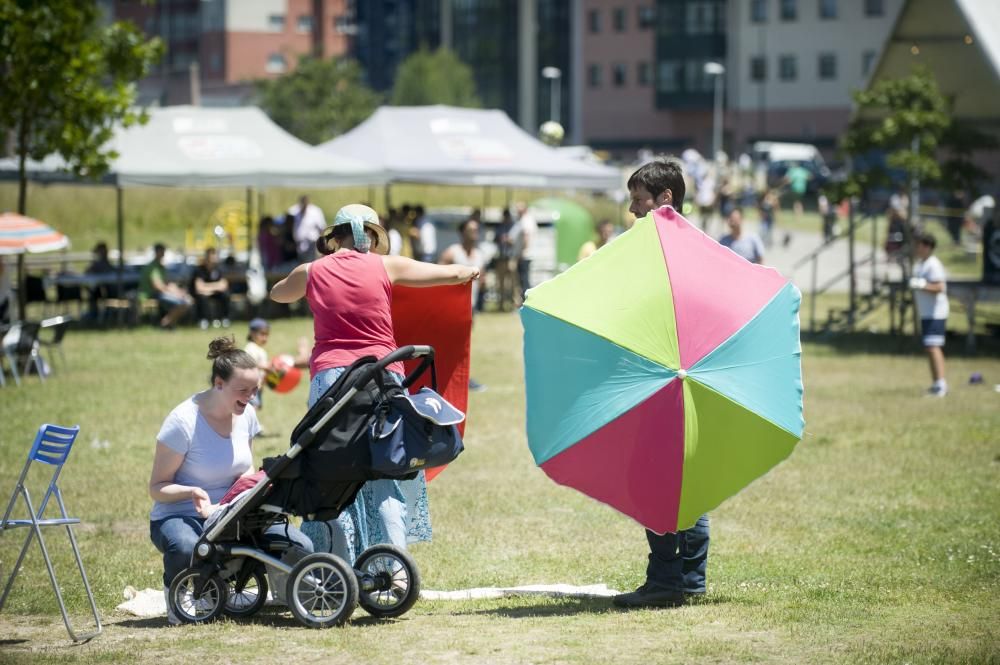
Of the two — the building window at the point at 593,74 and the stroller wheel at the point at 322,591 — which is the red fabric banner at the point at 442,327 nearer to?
the stroller wheel at the point at 322,591

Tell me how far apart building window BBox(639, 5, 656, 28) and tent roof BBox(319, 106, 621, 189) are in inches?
2963

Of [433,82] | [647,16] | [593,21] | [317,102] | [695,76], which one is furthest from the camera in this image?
[593,21]

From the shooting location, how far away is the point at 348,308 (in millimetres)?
6988

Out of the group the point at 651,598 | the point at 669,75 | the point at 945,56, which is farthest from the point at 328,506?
the point at 669,75

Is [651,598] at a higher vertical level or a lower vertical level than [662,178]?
lower

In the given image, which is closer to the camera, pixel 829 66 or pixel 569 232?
pixel 569 232

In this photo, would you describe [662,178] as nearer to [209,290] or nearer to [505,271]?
[209,290]

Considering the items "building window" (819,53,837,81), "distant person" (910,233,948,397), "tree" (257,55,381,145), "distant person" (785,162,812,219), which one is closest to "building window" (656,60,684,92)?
"building window" (819,53,837,81)

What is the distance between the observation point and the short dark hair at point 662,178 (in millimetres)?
7359

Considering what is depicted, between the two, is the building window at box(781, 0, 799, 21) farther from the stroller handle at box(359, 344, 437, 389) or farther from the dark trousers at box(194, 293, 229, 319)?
the stroller handle at box(359, 344, 437, 389)

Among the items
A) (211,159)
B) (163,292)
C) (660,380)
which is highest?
(211,159)

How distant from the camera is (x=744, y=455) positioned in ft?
22.5

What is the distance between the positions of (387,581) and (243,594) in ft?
2.38

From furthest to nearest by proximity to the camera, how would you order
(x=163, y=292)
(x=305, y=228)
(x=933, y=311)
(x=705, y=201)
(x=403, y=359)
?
1. (x=705, y=201)
2. (x=305, y=228)
3. (x=163, y=292)
4. (x=933, y=311)
5. (x=403, y=359)
